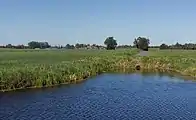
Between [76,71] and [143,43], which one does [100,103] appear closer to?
[76,71]

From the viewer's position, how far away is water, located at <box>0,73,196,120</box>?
87.2 feet

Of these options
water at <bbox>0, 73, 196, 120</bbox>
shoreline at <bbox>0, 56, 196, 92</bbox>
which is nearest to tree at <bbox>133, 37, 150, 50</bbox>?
shoreline at <bbox>0, 56, 196, 92</bbox>

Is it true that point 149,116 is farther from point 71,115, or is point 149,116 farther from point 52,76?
point 52,76

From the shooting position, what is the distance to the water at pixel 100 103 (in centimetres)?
2658

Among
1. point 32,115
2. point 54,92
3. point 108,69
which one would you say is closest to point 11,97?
point 54,92

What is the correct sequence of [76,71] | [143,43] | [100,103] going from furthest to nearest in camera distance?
[143,43] → [76,71] → [100,103]

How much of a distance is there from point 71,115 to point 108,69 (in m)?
42.5

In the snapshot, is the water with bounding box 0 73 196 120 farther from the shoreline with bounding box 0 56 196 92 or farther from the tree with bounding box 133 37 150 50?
the tree with bounding box 133 37 150 50

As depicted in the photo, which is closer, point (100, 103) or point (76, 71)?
point (100, 103)

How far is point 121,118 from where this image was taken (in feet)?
84.7

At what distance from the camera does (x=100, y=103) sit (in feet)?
103

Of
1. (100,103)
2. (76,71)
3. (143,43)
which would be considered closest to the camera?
(100,103)

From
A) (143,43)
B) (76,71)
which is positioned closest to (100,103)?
(76,71)

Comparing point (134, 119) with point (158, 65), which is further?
point (158, 65)
